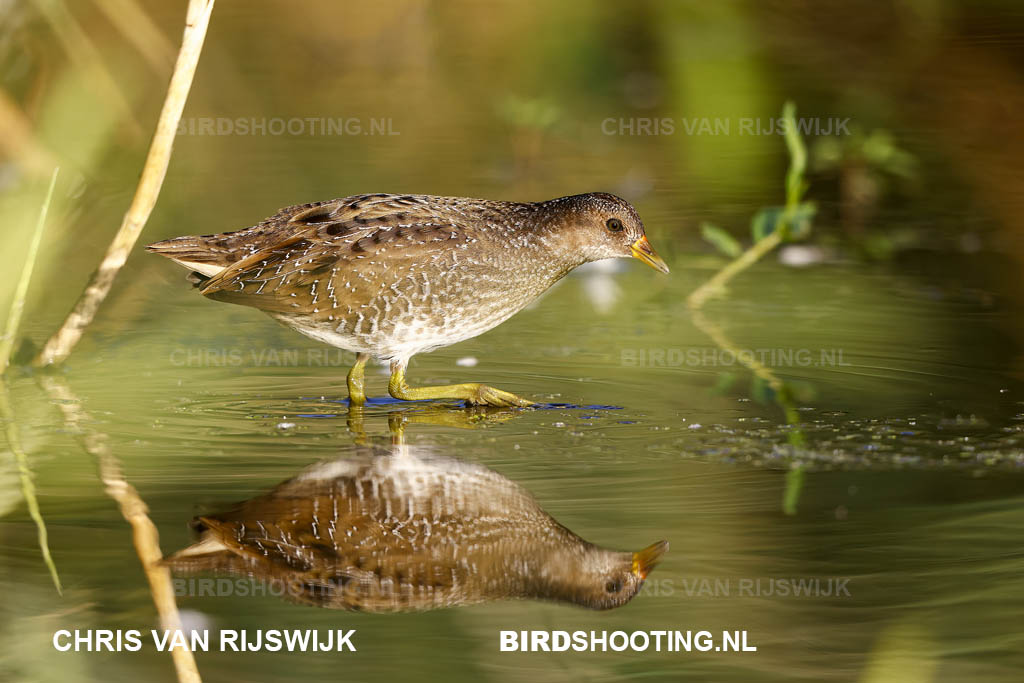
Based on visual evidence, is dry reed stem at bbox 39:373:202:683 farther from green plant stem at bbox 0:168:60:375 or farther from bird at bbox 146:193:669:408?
bird at bbox 146:193:669:408

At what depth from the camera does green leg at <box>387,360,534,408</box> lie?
6227mm

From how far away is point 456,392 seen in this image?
250 inches

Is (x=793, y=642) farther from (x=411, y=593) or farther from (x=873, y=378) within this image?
(x=873, y=378)

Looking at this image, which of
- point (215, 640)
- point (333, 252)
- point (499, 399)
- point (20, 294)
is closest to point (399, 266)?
point (333, 252)

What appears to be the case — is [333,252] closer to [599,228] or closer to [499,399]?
[499,399]

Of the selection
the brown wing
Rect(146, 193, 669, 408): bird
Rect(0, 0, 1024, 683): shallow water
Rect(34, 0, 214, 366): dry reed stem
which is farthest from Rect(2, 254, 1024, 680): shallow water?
the brown wing

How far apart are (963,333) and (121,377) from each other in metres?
3.79

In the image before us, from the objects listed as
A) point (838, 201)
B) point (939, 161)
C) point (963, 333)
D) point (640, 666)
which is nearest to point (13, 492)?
point (640, 666)

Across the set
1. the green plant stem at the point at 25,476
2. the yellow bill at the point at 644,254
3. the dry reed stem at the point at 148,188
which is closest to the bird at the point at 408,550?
the green plant stem at the point at 25,476

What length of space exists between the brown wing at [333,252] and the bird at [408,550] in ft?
4.91

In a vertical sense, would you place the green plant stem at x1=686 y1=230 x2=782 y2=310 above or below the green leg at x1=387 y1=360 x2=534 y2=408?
above

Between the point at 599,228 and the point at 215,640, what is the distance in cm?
326

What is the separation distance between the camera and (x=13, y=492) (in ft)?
16.3

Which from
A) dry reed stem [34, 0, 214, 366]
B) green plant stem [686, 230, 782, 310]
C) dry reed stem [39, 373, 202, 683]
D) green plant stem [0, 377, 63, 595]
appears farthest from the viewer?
green plant stem [686, 230, 782, 310]
